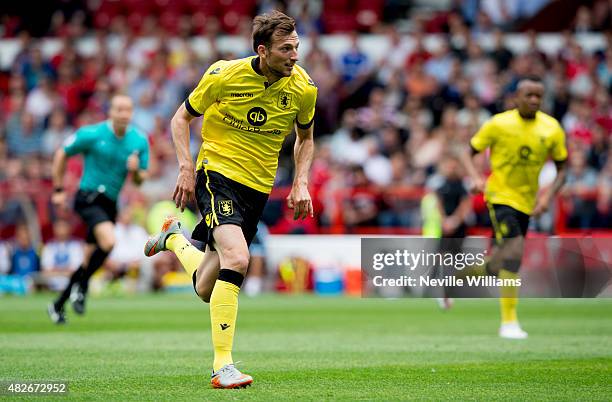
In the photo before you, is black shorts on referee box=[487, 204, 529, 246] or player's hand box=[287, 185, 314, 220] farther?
black shorts on referee box=[487, 204, 529, 246]

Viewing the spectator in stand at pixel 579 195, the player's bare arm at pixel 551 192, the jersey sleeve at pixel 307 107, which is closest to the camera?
the jersey sleeve at pixel 307 107

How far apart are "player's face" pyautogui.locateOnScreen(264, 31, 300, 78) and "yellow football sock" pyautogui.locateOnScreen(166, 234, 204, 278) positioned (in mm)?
1797

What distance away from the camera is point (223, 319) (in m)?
7.67

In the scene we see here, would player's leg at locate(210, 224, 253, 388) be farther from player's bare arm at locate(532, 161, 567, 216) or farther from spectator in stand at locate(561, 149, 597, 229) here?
spectator in stand at locate(561, 149, 597, 229)

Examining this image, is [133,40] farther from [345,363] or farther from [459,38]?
[345,363]

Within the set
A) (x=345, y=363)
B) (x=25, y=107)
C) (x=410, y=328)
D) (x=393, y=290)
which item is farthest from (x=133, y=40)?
(x=345, y=363)

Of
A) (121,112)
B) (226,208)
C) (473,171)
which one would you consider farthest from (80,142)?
(226,208)

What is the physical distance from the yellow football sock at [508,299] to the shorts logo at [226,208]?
16.1ft

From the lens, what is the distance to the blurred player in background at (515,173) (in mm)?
12117

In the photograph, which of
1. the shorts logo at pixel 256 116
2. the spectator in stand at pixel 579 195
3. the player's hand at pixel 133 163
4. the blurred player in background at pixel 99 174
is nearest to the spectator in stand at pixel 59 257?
the blurred player in background at pixel 99 174

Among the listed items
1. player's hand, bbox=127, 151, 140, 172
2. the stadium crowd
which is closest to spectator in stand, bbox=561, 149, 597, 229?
the stadium crowd

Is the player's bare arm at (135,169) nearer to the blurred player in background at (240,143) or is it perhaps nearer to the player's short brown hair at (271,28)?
the blurred player in background at (240,143)

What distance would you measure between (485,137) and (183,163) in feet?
17.7

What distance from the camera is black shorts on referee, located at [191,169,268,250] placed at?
7.95 meters
